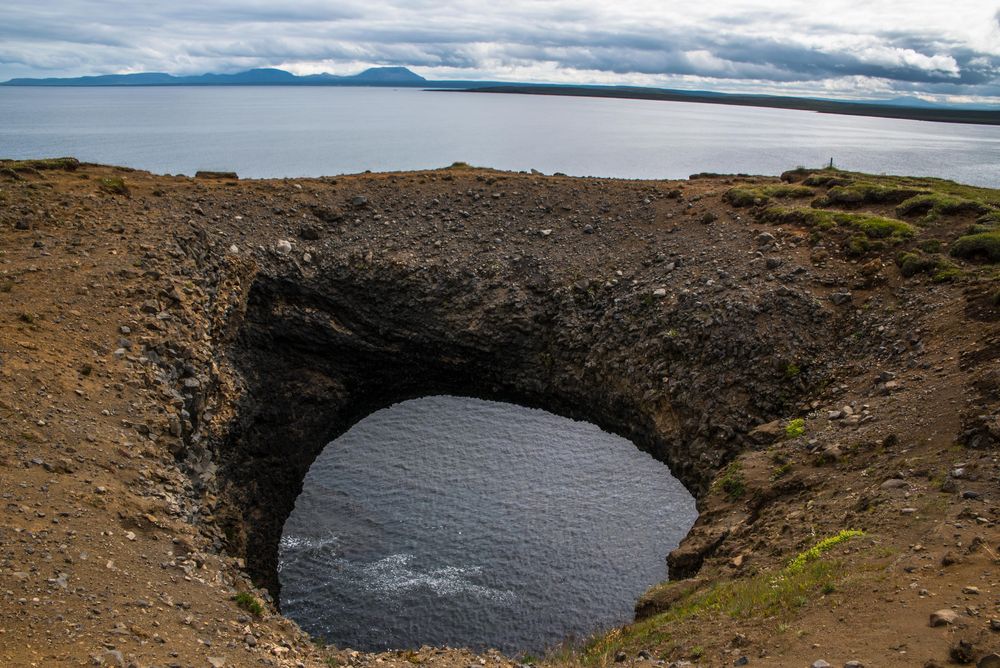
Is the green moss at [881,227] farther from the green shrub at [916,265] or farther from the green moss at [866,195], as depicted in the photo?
the green moss at [866,195]

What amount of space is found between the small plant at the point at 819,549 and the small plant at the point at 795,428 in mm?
8196

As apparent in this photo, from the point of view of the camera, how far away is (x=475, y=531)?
39.9 metres

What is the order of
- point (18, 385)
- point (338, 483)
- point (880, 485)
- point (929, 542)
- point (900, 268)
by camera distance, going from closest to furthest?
point (929, 542)
point (880, 485)
point (18, 385)
point (900, 268)
point (338, 483)

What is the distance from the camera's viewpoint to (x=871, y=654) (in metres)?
13.3

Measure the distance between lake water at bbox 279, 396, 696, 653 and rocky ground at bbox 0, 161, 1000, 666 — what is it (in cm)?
407

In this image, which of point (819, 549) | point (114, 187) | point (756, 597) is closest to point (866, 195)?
point (819, 549)

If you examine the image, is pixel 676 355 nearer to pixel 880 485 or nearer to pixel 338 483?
pixel 880 485

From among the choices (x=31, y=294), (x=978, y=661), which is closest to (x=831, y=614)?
(x=978, y=661)

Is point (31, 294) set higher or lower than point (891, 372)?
higher

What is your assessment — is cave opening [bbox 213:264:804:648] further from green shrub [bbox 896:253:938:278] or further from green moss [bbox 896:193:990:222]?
green moss [bbox 896:193:990:222]

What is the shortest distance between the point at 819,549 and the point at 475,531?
962 inches

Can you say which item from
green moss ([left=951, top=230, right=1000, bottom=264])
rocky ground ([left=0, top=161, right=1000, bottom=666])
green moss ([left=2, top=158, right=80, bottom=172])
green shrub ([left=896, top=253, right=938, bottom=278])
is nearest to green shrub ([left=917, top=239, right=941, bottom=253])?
rocky ground ([left=0, top=161, right=1000, bottom=666])

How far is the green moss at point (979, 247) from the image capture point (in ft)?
102

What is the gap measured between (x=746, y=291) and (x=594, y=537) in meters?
15.9
